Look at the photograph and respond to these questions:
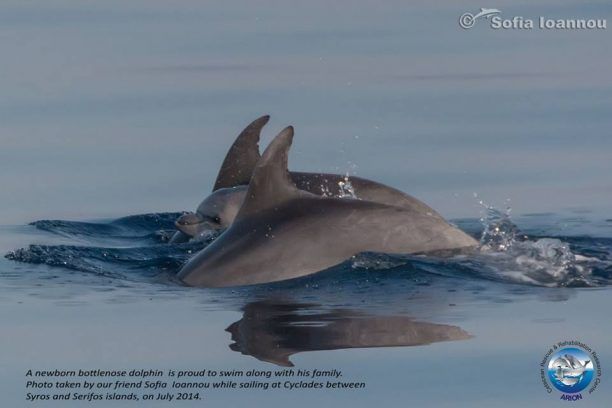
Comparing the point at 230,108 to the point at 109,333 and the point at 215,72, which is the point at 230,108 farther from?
the point at 109,333

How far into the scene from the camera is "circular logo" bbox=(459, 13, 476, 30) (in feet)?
105

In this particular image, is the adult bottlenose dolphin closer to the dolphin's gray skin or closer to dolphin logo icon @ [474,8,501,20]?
the dolphin's gray skin

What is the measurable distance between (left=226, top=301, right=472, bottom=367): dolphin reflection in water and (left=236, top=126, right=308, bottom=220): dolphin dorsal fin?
159 centimetres

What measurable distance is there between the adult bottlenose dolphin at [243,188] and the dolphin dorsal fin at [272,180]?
2.36 m

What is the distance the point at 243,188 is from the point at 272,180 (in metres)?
4.79

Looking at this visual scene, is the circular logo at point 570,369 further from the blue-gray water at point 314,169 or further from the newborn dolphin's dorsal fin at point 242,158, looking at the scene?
the newborn dolphin's dorsal fin at point 242,158

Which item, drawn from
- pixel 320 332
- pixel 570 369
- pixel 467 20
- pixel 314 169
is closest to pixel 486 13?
pixel 467 20

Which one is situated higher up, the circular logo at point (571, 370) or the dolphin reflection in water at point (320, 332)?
the dolphin reflection in water at point (320, 332)

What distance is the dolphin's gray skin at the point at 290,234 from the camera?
16.2 metres

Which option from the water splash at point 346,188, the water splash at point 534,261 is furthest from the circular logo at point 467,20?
the water splash at point 534,261

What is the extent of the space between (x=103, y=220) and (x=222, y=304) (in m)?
5.88

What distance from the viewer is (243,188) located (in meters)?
20.8

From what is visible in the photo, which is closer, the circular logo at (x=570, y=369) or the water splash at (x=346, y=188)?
the circular logo at (x=570, y=369)

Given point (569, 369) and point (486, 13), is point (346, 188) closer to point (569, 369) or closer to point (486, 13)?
point (569, 369)
